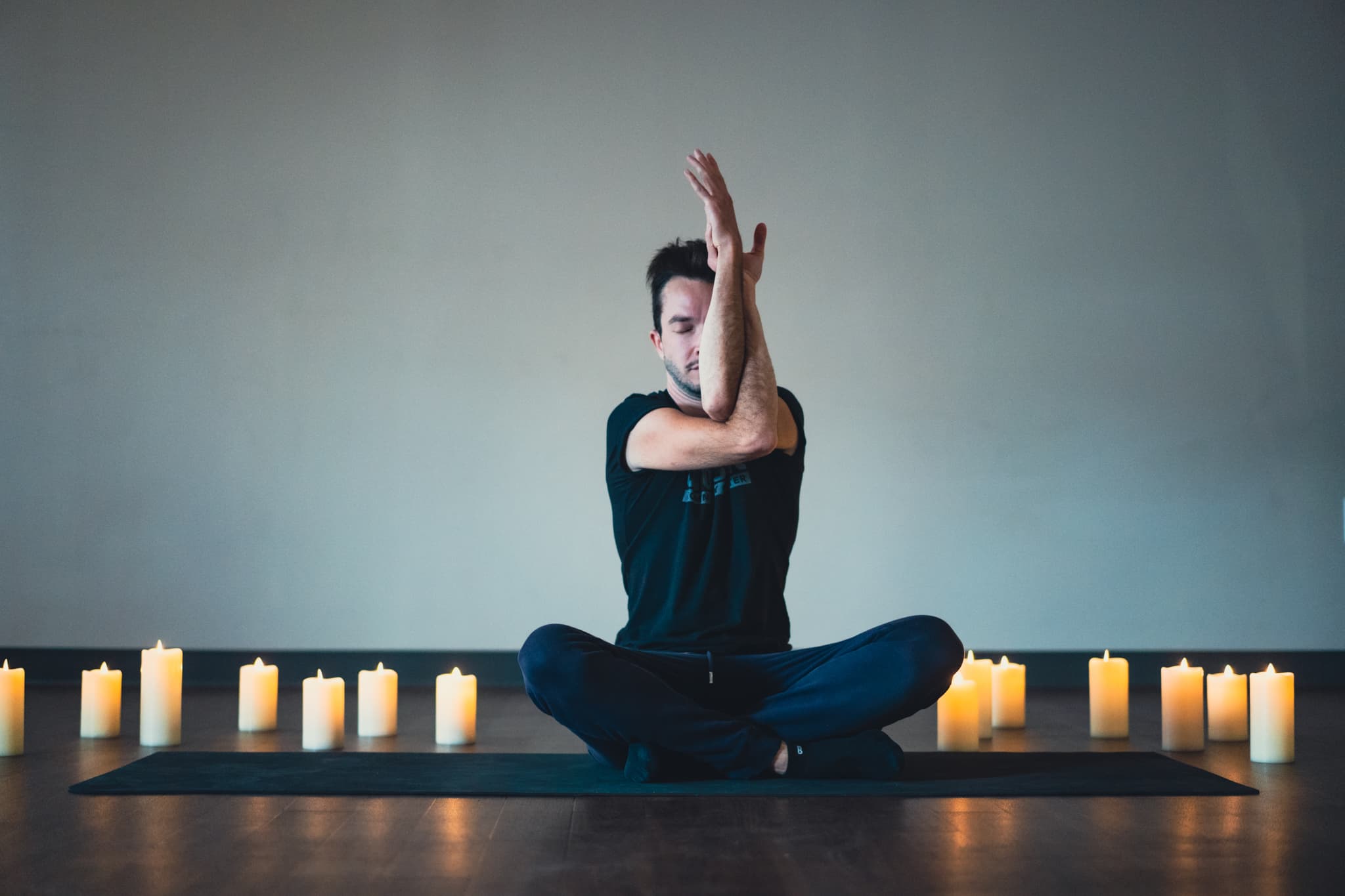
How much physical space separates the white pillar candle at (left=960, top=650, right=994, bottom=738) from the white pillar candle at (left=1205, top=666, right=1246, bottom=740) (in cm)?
41

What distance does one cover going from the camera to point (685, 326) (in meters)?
2.15

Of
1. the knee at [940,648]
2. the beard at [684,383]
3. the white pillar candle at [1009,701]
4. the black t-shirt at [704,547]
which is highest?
the beard at [684,383]

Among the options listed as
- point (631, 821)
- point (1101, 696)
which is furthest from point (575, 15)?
point (631, 821)

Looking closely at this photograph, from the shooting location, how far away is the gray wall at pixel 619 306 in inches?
146

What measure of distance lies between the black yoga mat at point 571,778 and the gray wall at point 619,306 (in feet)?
4.98

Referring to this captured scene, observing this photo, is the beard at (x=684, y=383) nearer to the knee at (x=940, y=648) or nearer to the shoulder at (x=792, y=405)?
the shoulder at (x=792, y=405)

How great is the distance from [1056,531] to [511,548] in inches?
63.9

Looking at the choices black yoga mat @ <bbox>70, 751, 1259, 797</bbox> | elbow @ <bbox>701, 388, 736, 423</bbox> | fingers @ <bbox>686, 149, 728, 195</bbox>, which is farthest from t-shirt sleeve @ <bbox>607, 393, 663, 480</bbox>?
black yoga mat @ <bbox>70, 751, 1259, 797</bbox>

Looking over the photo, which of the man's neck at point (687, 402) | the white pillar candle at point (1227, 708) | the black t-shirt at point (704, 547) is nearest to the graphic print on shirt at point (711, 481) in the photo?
the black t-shirt at point (704, 547)

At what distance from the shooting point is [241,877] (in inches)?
53.0

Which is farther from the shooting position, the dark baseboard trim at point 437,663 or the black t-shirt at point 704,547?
the dark baseboard trim at point 437,663

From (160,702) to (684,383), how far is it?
1.18 meters

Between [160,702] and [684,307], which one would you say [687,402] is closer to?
[684,307]

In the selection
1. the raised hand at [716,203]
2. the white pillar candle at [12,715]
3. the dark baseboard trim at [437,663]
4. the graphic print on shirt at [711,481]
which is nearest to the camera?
the raised hand at [716,203]
